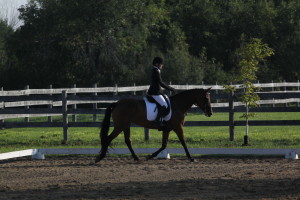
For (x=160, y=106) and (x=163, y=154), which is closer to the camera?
(x=160, y=106)

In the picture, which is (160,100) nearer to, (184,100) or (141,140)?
(184,100)

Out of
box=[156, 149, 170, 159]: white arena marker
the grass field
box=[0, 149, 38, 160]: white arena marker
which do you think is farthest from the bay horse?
the grass field

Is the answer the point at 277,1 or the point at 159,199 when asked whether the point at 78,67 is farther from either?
the point at 159,199

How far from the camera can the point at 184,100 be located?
718 inches

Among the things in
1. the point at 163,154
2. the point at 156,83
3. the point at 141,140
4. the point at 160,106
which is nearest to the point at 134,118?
the point at 160,106

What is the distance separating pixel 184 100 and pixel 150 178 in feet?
14.0

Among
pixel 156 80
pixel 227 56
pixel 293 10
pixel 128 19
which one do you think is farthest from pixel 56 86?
pixel 156 80

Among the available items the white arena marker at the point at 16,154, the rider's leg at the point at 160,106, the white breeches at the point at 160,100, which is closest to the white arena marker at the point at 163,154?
the rider's leg at the point at 160,106

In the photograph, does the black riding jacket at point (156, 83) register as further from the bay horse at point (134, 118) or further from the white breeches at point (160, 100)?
the bay horse at point (134, 118)

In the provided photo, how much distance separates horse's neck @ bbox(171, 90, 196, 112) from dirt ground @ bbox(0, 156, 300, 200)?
126 cm

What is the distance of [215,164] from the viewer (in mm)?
16969

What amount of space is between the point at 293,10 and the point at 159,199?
50.7m

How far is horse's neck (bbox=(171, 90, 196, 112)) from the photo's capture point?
714 inches

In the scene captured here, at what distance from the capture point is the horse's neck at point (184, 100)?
59.5 ft
